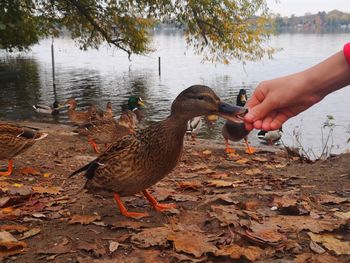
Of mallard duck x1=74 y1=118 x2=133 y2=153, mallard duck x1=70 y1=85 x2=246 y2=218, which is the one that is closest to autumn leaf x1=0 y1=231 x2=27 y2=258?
mallard duck x1=70 y1=85 x2=246 y2=218

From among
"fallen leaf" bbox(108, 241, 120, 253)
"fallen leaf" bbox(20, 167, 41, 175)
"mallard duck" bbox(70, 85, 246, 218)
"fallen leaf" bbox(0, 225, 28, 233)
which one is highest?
"mallard duck" bbox(70, 85, 246, 218)

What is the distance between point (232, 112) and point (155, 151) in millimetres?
818

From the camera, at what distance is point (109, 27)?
20.1 meters

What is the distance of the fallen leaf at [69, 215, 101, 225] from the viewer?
3880mm

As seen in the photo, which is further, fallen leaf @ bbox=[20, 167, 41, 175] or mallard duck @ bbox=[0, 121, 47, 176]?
mallard duck @ bbox=[0, 121, 47, 176]

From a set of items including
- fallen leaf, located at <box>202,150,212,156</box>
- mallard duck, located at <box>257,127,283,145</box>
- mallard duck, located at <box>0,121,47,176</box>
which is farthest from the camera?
mallard duck, located at <box>257,127,283,145</box>

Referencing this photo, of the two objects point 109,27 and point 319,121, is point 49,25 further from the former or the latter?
point 319,121

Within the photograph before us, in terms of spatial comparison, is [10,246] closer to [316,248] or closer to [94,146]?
[316,248]

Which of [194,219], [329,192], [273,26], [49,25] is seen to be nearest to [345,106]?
[273,26]

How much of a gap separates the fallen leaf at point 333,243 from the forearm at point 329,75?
3.66 ft

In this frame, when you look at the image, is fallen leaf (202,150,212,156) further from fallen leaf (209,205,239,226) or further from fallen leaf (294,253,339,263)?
fallen leaf (294,253,339,263)

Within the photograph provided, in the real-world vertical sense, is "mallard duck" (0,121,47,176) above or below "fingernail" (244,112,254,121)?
below

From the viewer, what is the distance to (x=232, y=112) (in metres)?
3.60

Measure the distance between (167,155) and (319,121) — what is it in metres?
15.8
